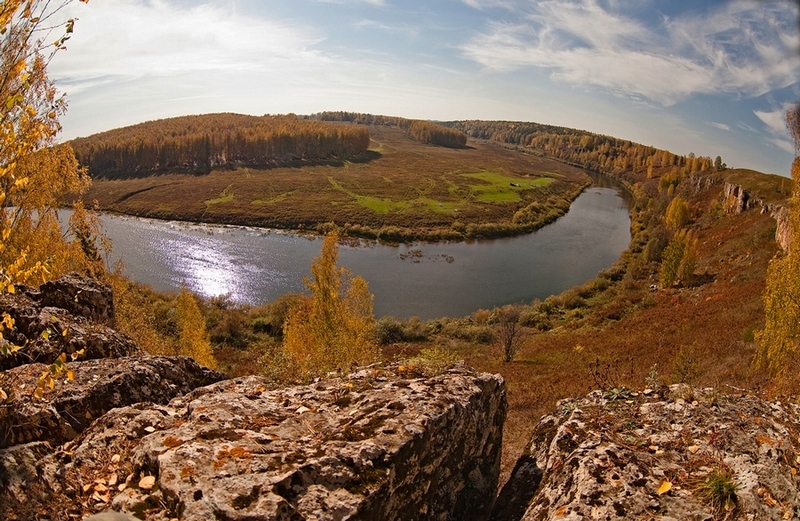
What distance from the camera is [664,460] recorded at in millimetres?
7070

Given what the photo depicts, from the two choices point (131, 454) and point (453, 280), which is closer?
point (131, 454)

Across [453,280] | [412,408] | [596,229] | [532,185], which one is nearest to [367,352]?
[412,408]

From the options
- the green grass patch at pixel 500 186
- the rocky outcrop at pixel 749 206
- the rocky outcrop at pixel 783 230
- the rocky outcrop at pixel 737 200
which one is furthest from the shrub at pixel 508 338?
the green grass patch at pixel 500 186

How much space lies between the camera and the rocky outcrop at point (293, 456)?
18.4ft

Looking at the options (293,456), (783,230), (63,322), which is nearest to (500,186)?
(783,230)

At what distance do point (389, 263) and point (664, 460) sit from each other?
63.9 metres

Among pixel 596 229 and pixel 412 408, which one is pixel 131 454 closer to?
pixel 412 408

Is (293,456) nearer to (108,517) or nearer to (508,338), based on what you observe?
(108,517)

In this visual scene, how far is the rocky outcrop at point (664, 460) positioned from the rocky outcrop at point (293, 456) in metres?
1.47

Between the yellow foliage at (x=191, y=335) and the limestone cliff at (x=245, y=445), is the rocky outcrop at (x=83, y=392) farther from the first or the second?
the yellow foliage at (x=191, y=335)

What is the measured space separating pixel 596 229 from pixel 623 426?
94676 millimetres

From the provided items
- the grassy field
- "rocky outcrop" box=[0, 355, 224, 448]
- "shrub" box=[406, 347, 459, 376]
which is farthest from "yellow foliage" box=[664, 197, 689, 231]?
"rocky outcrop" box=[0, 355, 224, 448]

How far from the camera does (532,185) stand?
442 feet

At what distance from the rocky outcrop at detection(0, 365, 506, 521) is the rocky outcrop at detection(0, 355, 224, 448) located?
787 millimetres
